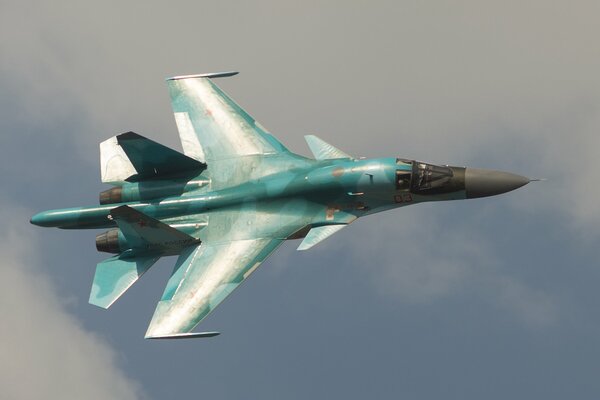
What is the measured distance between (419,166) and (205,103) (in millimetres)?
10058

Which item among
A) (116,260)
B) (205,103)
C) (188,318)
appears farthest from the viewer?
(205,103)

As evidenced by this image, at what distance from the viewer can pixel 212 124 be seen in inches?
2196

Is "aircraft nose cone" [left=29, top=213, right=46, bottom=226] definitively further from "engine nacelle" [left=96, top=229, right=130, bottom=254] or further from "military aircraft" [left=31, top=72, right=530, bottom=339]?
"engine nacelle" [left=96, top=229, right=130, bottom=254]

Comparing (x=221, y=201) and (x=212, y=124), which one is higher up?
(x=212, y=124)

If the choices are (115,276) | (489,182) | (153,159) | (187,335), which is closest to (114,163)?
(153,159)

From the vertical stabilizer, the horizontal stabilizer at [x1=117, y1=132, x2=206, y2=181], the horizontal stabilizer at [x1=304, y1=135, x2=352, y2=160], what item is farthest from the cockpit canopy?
the vertical stabilizer

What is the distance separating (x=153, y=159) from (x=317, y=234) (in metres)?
7.23

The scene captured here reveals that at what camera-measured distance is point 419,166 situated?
5128cm

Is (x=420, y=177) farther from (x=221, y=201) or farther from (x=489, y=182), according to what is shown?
(x=221, y=201)

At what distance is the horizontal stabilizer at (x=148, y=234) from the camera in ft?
169

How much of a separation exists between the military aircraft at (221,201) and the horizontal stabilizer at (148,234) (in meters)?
0.04

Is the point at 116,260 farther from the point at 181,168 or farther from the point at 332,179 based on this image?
the point at 332,179

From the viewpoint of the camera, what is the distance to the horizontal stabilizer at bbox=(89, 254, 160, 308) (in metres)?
52.1

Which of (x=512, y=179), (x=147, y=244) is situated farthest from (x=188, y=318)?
(x=512, y=179)
